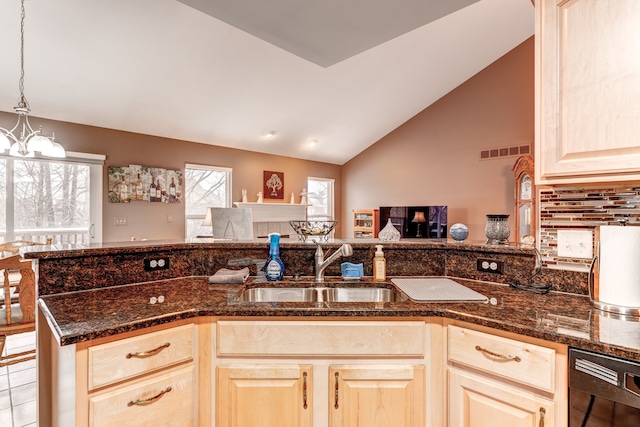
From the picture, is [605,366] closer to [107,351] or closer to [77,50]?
[107,351]

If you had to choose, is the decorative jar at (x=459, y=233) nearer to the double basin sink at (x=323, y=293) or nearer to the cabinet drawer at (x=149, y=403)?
the double basin sink at (x=323, y=293)

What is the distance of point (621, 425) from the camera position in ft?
2.97

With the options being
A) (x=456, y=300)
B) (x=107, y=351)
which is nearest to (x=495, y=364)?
(x=456, y=300)

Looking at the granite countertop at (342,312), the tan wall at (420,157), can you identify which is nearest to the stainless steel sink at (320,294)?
the granite countertop at (342,312)

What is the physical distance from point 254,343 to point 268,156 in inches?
214

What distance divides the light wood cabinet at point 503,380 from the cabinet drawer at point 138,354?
96 cm

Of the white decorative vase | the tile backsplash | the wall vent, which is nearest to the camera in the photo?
the tile backsplash

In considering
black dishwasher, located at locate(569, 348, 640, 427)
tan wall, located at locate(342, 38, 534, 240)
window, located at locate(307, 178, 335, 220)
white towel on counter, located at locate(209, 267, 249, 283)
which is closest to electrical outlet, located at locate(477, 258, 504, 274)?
black dishwasher, located at locate(569, 348, 640, 427)

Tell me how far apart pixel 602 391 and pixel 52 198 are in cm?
539

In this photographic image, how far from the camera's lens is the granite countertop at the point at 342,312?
1029 mm

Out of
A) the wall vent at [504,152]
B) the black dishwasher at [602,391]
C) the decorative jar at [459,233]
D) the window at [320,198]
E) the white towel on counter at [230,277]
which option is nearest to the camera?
the black dishwasher at [602,391]

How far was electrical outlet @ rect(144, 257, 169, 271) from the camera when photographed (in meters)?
1.74

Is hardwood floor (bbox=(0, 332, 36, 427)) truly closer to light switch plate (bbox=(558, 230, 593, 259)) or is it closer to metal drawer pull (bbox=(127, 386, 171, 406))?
metal drawer pull (bbox=(127, 386, 171, 406))

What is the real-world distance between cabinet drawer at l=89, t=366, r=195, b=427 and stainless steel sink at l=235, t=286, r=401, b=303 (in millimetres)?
537
